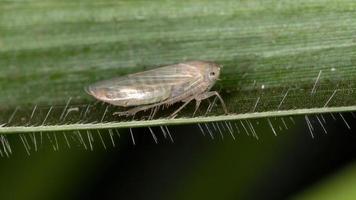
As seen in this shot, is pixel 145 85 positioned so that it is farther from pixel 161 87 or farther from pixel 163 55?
pixel 163 55

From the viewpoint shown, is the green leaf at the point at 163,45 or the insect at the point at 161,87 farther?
the insect at the point at 161,87

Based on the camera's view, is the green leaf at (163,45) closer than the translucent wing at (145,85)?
Yes

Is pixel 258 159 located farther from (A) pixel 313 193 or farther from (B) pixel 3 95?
(B) pixel 3 95

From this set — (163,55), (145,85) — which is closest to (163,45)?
(163,55)

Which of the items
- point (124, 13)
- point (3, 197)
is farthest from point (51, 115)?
point (3, 197)

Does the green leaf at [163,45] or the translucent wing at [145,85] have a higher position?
the green leaf at [163,45]

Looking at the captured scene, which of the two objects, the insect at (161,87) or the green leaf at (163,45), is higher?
the green leaf at (163,45)
